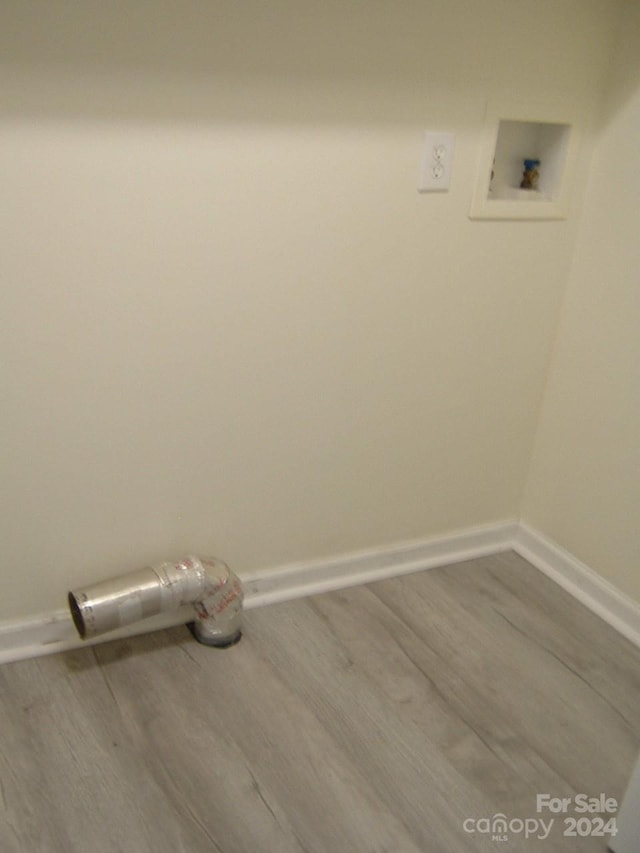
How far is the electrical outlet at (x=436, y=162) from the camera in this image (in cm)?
155

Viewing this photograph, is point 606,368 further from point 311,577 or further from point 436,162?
point 311,577

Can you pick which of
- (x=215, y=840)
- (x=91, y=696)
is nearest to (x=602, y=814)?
(x=215, y=840)

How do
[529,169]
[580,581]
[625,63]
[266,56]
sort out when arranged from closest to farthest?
[266,56], [625,63], [529,169], [580,581]

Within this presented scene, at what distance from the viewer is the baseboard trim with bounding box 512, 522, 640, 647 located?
5.90 feet

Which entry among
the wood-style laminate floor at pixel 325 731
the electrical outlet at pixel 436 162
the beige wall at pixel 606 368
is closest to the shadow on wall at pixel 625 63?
the beige wall at pixel 606 368

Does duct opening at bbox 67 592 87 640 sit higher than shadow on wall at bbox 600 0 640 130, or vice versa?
shadow on wall at bbox 600 0 640 130

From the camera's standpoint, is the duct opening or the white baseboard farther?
the white baseboard

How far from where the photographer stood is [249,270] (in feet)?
4.86

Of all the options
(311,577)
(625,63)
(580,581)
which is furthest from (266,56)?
(580,581)

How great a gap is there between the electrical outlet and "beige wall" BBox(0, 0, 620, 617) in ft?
0.08

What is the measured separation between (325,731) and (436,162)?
121cm

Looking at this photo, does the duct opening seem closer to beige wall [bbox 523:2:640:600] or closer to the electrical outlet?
the electrical outlet

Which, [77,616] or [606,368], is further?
[606,368]

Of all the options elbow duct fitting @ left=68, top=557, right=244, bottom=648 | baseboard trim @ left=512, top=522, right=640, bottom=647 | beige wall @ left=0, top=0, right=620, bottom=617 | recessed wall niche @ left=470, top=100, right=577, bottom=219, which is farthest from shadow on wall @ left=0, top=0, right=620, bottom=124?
baseboard trim @ left=512, top=522, right=640, bottom=647
